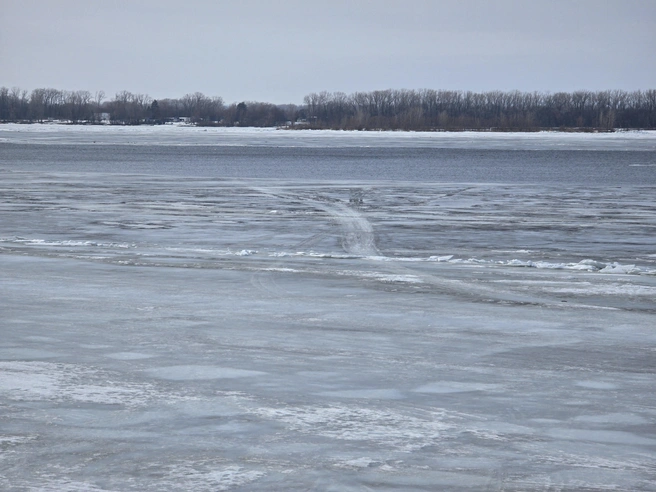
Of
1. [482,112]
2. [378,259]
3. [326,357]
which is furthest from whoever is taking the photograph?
[482,112]

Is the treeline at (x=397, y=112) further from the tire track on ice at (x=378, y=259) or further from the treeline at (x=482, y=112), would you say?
the tire track on ice at (x=378, y=259)

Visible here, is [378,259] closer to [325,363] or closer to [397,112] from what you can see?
A: [325,363]

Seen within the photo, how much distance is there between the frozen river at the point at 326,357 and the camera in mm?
4207

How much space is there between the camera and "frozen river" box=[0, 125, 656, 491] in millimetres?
4207

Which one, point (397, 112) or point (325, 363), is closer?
point (325, 363)

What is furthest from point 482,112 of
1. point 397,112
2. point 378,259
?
point 378,259

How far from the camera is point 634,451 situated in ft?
14.4

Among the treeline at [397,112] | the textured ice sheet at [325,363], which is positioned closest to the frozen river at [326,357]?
the textured ice sheet at [325,363]

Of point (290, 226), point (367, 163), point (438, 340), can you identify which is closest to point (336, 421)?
point (438, 340)

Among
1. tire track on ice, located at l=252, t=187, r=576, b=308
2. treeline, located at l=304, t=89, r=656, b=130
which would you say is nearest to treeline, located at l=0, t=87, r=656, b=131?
treeline, located at l=304, t=89, r=656, b=130

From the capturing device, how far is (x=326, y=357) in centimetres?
638

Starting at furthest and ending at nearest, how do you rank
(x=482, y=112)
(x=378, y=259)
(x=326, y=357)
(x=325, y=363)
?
(x=482, y=112) < (x=378, y=259) < (x=326, y=357) < (x=325, y=363)

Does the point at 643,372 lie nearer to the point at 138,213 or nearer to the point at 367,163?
the point at 138,213

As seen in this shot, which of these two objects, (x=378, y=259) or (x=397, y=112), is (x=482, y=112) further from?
(x=378, y=259)
